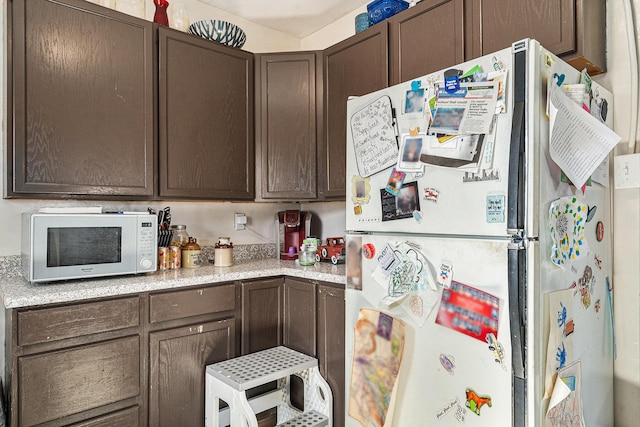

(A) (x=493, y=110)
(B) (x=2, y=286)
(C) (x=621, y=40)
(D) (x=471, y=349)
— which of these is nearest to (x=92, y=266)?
(B) (x=2, y=286)

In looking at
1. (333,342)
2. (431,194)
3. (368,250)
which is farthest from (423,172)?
(333,342)

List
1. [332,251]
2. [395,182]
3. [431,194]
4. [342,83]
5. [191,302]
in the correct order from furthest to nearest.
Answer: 1. [332,251]
2. [342,83]
3. [191,302]
4. [395,182]
5. [431,194]

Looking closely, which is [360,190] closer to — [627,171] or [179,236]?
[627,171]

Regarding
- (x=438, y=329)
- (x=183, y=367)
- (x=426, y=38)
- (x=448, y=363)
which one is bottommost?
(x=183, y=367)

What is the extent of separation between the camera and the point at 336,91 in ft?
7.84

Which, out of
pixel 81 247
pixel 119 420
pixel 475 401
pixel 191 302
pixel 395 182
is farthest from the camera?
pixel 191 302

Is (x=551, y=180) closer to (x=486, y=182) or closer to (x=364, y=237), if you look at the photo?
(x=486, y=182)

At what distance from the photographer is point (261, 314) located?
2.25 meters

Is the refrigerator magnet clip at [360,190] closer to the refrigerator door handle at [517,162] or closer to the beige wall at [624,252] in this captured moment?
the refrigerator door handle at [517,162]

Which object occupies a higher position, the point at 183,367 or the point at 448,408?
the point at 448,408

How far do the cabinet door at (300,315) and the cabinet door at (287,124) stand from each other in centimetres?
57

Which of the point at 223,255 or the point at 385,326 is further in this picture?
the point at 223,255

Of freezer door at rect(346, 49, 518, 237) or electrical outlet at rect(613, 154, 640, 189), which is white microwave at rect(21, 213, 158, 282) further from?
electrical outlet at rect(613, 154, 640, 189)

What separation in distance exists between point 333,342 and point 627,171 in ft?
4.71
